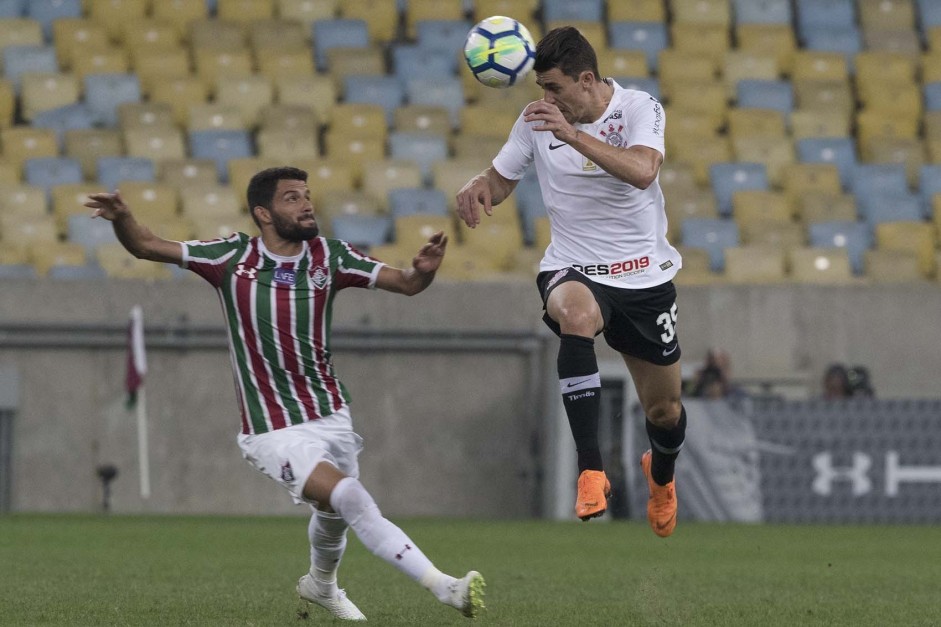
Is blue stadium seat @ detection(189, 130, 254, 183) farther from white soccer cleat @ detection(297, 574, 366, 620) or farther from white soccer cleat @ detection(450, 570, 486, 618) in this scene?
white soccer cleat @ detection(450, 570, 486, 618)

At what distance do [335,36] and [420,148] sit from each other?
2.26m

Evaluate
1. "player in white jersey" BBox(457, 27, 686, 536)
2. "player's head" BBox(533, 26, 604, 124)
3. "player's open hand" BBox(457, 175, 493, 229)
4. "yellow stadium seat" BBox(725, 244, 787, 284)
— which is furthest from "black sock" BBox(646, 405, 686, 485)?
"yellow stadium seat" BBox(725, 244, 787, 284)

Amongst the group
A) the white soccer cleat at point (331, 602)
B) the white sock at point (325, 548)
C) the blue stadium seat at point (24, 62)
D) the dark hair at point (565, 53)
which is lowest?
the white soccer cleat at point (331, 602)

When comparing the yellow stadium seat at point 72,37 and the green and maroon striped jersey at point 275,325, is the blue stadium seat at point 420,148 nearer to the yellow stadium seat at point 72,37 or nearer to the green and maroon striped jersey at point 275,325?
the yellow stadium seat at point 72,37

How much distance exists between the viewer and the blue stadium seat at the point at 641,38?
66.9ft

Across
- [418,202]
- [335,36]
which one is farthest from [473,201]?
[335,36]

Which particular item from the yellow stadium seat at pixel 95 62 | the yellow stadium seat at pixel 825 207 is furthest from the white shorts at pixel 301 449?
the yellow stadium seat at pixel 95 62

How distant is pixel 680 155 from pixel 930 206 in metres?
2.86

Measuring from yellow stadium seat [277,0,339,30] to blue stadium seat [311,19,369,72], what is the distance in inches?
8.8

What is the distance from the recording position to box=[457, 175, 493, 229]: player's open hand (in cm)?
741

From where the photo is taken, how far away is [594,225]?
25.0 ft

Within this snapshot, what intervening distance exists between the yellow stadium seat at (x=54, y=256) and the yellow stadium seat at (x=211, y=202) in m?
1.22

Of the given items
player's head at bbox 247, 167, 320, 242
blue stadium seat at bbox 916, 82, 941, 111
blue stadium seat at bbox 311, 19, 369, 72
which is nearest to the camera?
player's head at bbox 247, 167, 320, 242

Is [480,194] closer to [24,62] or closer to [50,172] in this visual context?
[50,172]
